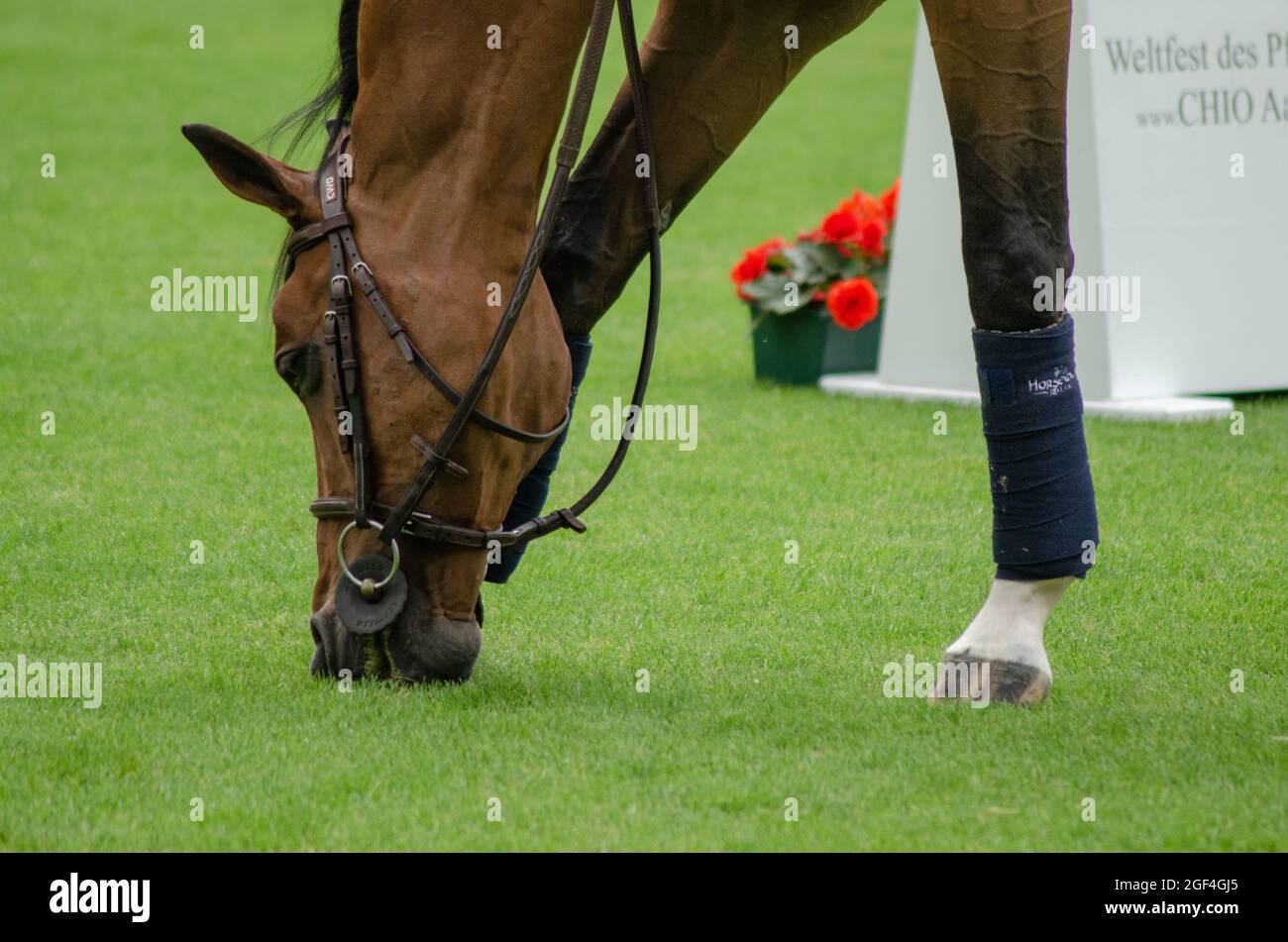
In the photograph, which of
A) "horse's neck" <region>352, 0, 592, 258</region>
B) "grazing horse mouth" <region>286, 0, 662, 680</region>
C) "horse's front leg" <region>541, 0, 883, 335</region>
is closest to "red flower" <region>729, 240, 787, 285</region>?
"horse's front leg" <region>541, 0, 883, 335</region>

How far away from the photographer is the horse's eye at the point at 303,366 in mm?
3383

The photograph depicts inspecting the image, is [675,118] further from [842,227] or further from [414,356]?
[842,227]

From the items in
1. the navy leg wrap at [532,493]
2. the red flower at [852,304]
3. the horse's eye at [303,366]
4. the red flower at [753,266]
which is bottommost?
the navy leg wrap at [532,493]

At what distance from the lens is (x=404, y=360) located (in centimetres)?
332

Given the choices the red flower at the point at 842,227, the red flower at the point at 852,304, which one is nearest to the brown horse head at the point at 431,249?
the red flower at the point at 852,304

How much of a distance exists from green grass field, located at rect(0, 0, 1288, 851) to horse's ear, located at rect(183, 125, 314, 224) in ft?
3.14

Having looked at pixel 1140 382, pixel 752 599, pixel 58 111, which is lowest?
pixel 752 599

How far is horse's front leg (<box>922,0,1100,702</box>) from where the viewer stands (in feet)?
11.3

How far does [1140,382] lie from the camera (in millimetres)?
7207

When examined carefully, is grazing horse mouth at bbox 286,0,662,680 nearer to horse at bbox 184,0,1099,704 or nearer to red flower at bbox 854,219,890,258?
horse at bbox 184,0,1099,704

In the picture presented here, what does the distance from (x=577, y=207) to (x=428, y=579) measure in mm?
903

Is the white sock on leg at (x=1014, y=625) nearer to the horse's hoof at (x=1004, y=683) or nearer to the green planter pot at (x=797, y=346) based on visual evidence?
the horse's hoof at (x=1004, y=683)
